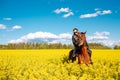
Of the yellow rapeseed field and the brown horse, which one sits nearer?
the yellow rapeseed field

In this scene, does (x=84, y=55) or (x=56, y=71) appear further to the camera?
(x=84, y=55)

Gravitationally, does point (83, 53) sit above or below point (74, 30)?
below

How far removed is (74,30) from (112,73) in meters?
4.06

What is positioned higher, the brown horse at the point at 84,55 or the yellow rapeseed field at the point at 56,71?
the brown horse at the point at 84,55

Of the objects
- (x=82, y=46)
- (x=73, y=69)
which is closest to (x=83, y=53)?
(x=82, y=46)

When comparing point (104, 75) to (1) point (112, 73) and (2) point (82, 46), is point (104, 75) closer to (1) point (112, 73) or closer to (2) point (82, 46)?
(1) point (112, 73)

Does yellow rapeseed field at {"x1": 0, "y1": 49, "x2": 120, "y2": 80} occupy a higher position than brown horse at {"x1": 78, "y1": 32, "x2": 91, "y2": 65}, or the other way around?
brown horse at {"x1": 78, "y1": 32, "x2": 91, "y2": 65}

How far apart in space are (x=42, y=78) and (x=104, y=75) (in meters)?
2.31

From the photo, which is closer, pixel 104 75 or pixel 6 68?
pixel 104 75

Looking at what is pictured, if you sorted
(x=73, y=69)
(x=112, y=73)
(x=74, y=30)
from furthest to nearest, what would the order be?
(x=74, y=30) → (x=73, y=69) → (x=112, y=73)

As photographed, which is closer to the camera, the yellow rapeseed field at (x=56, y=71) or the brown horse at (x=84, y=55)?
the yellow rapeseed field at (x=56, y=71)

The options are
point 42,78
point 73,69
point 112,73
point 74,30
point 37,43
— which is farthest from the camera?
point 37,43

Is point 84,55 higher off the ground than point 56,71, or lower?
higher

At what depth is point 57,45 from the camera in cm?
13325
